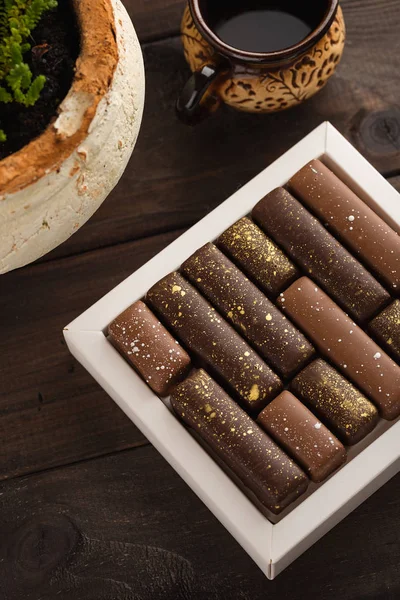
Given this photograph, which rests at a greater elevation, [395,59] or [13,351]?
[395,59]

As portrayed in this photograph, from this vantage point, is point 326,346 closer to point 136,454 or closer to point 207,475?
point 207,475

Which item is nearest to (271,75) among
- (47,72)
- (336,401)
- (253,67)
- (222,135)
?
(253,67)

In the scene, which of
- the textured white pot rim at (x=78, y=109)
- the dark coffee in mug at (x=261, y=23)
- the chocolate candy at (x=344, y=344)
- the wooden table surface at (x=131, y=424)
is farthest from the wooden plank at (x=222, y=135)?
the textured white pot rim at (x=78, y=109)

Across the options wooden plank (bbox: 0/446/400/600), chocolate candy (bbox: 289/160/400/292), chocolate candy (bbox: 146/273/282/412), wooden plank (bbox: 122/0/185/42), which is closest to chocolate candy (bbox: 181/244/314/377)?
chocolate candy (bbox: 146/273/282/412)

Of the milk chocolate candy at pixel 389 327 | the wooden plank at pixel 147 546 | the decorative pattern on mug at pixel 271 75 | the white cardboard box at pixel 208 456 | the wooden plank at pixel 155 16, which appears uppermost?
the decorative pattern on mug at pixel 271 75

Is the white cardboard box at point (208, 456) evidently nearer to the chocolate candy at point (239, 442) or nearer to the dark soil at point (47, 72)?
the chocolate candy at point (239, 442)

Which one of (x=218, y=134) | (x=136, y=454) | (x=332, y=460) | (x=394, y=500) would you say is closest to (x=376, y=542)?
(x=394, y=500)

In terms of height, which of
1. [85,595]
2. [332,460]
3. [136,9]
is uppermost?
[136,9]
